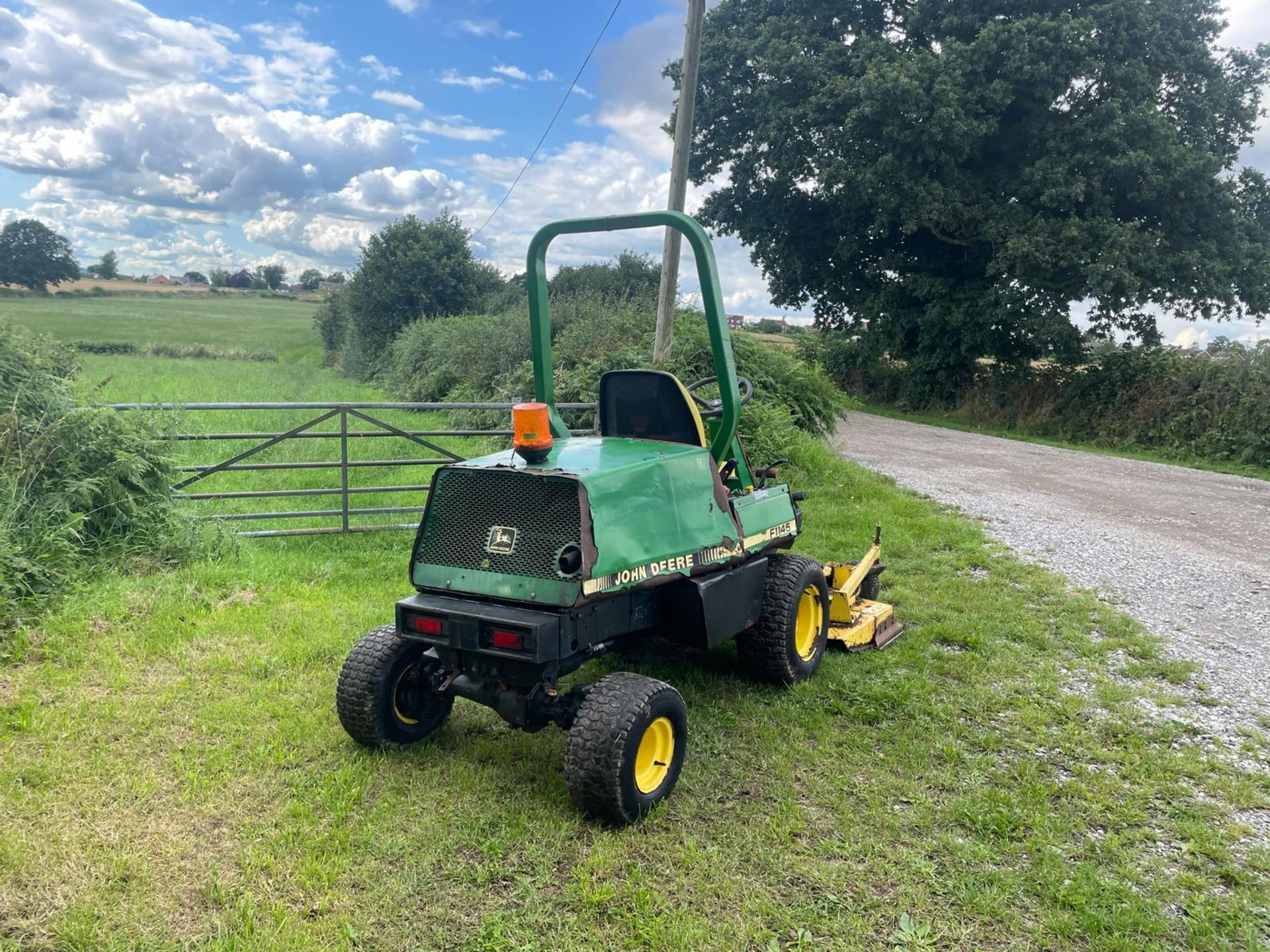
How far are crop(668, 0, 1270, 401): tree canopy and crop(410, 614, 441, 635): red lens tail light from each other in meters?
16.6

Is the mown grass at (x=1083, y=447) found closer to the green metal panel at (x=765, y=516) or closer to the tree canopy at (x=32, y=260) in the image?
the green metal panel at (x=765, y=516)

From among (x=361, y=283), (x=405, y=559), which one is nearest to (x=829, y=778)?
(x=405, y=559)

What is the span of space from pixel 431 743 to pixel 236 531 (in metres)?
3.78

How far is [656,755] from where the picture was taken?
3609 mm

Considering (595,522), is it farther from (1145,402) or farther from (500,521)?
(1145,402)

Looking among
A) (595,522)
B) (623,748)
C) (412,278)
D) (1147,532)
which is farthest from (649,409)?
(412,278)

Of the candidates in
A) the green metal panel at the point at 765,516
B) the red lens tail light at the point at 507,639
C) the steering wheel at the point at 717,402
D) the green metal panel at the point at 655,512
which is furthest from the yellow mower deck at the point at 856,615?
the red lens tail light at the point at 507,639

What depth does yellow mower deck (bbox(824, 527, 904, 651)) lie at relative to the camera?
538 cm

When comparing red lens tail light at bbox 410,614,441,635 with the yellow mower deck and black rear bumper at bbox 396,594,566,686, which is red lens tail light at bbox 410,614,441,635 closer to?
black rear bumper at bbox 396,594,566,686

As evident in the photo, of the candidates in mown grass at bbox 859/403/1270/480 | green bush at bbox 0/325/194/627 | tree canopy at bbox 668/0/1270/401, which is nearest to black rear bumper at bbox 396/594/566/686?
green bush at bbox 0/325/194/627

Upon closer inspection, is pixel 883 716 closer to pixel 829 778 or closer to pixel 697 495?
pixel 829 778

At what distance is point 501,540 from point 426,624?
47 cm

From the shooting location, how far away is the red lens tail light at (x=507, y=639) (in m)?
3.38

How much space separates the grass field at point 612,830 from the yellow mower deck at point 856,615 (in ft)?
0.55
